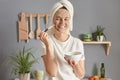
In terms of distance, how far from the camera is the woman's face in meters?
1.18

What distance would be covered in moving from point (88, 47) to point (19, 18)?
0.84m

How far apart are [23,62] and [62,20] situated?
1253 mm

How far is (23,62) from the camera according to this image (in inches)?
91.5

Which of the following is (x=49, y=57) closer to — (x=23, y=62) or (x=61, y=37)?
(x=61, y=37)

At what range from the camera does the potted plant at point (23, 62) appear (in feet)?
7.52

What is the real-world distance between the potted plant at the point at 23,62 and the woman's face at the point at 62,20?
3.96 ft

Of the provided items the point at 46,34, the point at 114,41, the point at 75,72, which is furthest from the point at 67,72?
the point at 114,41

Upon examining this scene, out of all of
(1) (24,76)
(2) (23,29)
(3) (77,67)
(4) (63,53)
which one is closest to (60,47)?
(4) (63,53)

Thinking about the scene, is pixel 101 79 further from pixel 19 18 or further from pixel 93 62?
pixel 19 18

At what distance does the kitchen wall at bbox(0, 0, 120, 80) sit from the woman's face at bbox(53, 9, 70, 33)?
4.35ft

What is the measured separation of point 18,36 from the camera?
8.11 ft

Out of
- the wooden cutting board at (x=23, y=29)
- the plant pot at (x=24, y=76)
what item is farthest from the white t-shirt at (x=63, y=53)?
the wooden cutting board at (x=23, y=29)

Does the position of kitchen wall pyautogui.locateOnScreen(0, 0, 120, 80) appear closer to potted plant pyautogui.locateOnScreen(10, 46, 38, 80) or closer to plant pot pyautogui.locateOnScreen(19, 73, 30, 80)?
potted plant pyautogui.locateOnScreen(10, 46, 38, 80)

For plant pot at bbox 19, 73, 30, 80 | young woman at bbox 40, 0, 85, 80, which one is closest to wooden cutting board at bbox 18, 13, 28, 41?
plant pot at bbox 19, 73, 30, 80
